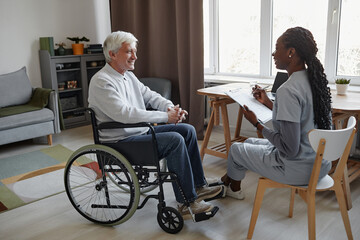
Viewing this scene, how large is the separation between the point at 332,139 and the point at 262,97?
0.69 m

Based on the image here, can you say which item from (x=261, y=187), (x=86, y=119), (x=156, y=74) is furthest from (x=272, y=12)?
(x=86, y=119)

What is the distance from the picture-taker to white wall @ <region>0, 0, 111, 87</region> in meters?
4.13

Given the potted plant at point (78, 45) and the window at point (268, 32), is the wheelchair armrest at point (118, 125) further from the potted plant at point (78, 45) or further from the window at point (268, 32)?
the potted plant at point (78, 45)

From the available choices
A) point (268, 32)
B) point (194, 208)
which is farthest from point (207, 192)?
point (268, 32)

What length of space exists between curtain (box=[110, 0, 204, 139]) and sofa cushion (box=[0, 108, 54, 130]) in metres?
1.20

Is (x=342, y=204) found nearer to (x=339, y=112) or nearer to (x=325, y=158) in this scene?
(x=325, y=158)

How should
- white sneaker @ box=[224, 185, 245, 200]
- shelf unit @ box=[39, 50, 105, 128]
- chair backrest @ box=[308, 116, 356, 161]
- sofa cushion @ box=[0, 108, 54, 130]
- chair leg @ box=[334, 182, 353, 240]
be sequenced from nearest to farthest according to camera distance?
chair backrest @ box=[308, 116, 356, 161]
chair leg @ box=[334, 182, 353, 240]
white sneaker @ box=[224, 185, 245, 200]
sofa cushion @ box=[0, 108, 54, 130]
shelf unit @ box=[39, 50, 105, 128]

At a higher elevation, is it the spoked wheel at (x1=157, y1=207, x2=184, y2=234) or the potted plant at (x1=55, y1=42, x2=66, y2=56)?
the potted plant at (x1=55, y1=42, x2=66, y2=56)

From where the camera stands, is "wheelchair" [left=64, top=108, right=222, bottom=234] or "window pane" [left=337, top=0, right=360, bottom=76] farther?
"window pane" [left=337, top=0, right=360, bottom=76]

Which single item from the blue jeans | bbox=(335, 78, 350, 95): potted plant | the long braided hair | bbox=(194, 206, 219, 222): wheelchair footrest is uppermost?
the long braided hair

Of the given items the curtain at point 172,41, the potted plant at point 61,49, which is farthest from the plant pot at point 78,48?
the curtain at point 172,41

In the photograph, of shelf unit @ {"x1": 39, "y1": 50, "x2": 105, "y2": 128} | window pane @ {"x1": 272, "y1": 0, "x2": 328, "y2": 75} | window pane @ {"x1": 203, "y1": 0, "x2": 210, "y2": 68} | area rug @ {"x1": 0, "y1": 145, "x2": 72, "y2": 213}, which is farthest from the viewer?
shelf unit @ {"x1": 39, "y1": 50, "x2": 105, "y2": 128}

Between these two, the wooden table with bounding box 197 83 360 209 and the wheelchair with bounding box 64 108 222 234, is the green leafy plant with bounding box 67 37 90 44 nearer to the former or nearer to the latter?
the wooden table with bounding box 197 83 360 209

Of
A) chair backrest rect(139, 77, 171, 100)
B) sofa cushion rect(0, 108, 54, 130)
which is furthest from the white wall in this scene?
chair backrest rect(139, 77, 171, 100)
